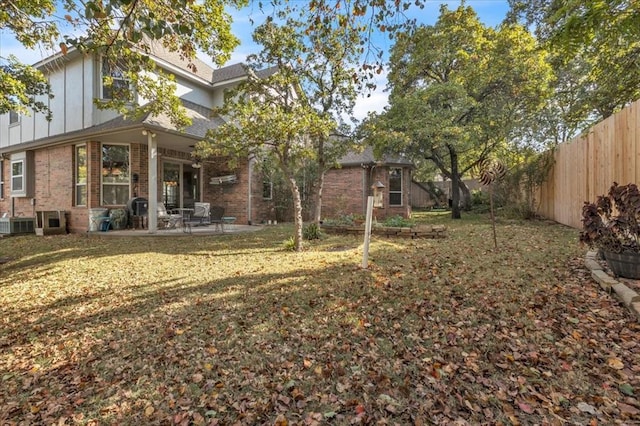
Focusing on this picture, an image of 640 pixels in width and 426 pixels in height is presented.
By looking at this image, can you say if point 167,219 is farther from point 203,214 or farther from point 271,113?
point 271,113

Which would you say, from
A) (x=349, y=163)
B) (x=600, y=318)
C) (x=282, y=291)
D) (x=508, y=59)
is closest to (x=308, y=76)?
(x=282, y=291)

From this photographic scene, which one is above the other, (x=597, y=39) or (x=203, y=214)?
(x=597, y=39)

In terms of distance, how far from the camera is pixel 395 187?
16.8 meters

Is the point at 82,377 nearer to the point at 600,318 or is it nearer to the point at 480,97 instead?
the point at 600,318

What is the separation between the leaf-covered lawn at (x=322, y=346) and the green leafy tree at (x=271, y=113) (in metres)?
2.81

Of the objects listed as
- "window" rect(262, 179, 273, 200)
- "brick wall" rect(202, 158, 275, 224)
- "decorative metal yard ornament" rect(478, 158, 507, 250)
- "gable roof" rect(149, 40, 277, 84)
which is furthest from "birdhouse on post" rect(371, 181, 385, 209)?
"gable roof" rect(149, 40, 277, 84)

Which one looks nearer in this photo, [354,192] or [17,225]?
[17,225]

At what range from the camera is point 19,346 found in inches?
129

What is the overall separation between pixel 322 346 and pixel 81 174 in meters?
12.3

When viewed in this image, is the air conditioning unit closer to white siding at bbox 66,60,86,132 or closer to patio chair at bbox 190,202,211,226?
white siding at bbox 66,60,86,132

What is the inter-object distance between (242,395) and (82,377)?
1.52 metres

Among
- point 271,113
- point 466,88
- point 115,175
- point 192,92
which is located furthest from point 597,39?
point 115,175

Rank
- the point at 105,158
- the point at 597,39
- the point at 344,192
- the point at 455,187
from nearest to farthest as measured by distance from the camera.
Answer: the point at 597,39 < the point at 105,158 < the point at 455,187 < the point at 344,192

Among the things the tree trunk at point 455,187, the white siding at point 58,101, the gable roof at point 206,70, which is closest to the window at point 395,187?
the tree trunk at point 455,187
